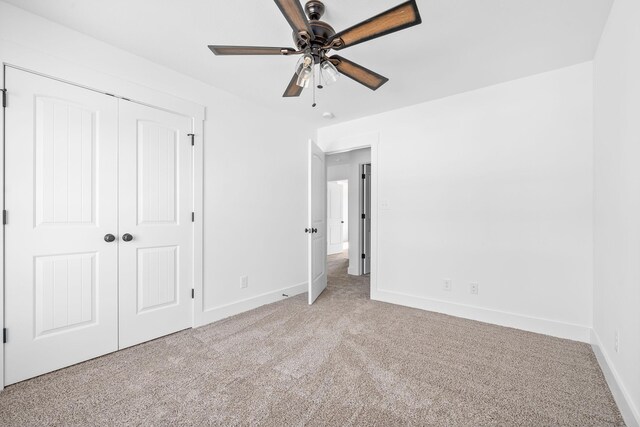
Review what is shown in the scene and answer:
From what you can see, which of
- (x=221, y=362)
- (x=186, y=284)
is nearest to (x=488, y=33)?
(x=221, y=362)

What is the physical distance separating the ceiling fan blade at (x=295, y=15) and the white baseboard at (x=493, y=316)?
9.61 feet

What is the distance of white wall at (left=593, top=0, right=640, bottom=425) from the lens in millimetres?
1404

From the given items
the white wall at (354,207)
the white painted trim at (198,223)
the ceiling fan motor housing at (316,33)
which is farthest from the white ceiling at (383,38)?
the white wall at (354,207)

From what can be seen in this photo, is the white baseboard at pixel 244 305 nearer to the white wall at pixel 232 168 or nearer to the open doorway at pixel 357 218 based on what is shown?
the white wall at pixel 232 168

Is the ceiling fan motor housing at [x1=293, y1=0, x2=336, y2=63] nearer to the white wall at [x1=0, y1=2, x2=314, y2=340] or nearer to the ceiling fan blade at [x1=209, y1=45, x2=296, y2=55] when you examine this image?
the ceiling fan blade at [x1=209, y1=45, x2=296, y2=55]

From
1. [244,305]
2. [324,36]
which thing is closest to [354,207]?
[244,305]

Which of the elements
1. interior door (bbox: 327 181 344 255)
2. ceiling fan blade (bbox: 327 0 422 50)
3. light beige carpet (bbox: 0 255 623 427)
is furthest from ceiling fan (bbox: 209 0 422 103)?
interior door (bbox: 327 181 344 255)

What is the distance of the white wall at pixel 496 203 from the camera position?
2.45 m

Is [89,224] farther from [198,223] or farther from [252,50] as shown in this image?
[252,50]

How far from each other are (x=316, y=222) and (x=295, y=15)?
8.47 feet

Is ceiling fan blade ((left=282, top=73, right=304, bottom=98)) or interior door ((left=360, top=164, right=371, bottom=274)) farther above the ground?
ceiling fan blade ((left=282, top=73, right=304, bottom=98))

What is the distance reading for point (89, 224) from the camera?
2.11 m

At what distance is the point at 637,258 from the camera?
1.36 metres

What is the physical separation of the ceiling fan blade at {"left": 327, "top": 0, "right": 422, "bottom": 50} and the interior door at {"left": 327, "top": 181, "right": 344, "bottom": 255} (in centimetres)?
670
